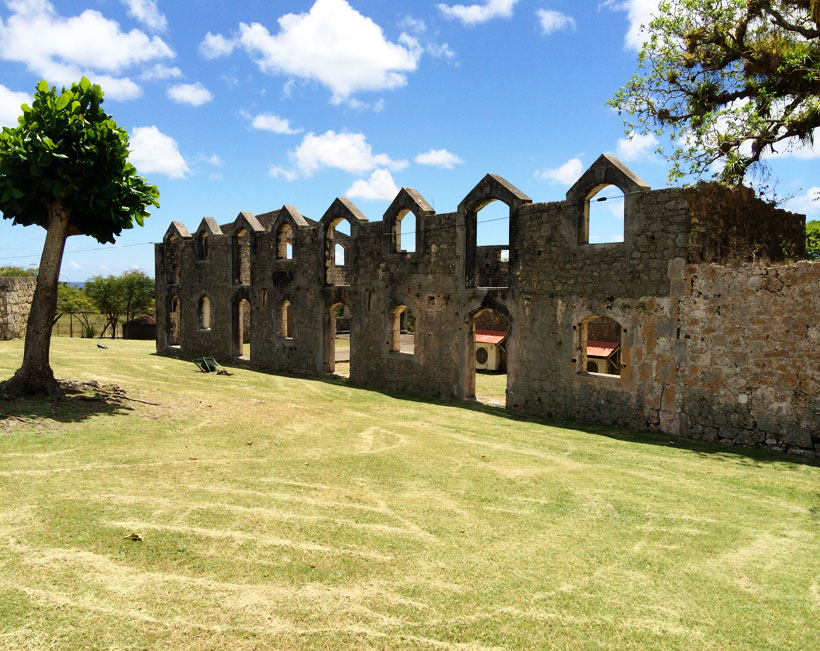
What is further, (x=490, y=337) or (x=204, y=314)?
(x=204, y=314)

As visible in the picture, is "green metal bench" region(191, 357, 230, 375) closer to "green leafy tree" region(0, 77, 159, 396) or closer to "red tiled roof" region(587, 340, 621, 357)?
"green leafy tree" region(0, 77, 159, 396)

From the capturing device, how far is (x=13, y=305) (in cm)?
2502

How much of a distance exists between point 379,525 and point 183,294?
79.5 feet

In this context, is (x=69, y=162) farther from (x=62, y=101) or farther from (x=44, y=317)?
(x=44, y=317)

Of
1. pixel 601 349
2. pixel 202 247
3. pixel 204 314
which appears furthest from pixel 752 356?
pixel 202 247

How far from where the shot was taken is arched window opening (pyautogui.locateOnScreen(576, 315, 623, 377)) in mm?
14656

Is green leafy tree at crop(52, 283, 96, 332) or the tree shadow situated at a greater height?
green leafy tree at crop(52, 283, 96, 332)

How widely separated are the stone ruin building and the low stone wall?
25mm

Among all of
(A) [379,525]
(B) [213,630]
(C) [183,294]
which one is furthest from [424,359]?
(C) [183,294]

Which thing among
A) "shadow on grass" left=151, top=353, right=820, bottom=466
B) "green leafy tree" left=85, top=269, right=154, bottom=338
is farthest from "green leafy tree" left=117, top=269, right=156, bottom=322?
"shadow on grass" left=151, top=353, right=820, bottom=466

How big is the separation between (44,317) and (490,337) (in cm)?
1816

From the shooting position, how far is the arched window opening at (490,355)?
2064 cm

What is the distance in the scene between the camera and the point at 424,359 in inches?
706

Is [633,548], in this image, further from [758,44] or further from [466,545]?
[758,44]
